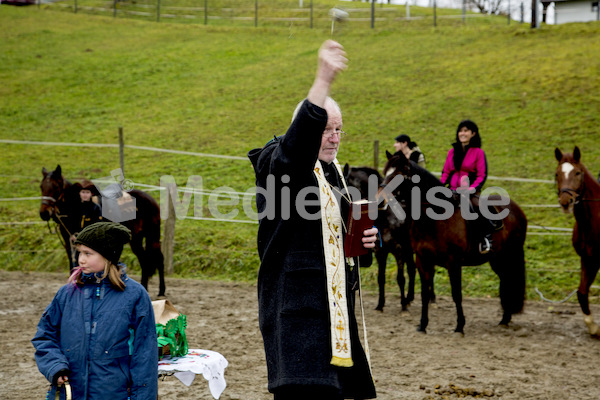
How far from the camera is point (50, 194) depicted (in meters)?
8.84

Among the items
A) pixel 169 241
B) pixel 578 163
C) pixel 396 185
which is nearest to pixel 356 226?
pixel 396 185

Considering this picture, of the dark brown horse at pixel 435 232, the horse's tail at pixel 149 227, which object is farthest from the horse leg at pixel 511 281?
the horse's tail at pixel 149 227

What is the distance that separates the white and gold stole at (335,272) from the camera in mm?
2430

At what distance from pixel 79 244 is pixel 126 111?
22.2 m

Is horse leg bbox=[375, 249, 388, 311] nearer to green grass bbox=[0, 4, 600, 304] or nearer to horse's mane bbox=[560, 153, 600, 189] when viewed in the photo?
green grass bbox=[0, 4, 600, 304]

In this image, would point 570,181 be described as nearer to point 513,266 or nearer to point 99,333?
point 513,266

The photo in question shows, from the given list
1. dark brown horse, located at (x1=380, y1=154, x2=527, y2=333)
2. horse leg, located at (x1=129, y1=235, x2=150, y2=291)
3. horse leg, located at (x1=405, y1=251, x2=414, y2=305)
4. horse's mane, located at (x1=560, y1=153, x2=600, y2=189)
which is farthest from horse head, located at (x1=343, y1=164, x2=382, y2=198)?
horse leg, located at (x1=129, y1=235, x2=150, y2=291)

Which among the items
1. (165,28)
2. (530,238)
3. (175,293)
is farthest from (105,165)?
(165,28)

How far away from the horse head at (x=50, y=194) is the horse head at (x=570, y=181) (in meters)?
6.91

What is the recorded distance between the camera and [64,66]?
30.0m

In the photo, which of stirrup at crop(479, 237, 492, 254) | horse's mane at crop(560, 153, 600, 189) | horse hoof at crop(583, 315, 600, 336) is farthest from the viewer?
stirrup at crop(479, 237, 492, 254)

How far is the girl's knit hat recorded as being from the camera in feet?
10.2

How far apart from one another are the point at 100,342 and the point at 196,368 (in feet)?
2.87

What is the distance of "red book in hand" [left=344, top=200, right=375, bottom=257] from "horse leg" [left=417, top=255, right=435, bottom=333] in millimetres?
5287
